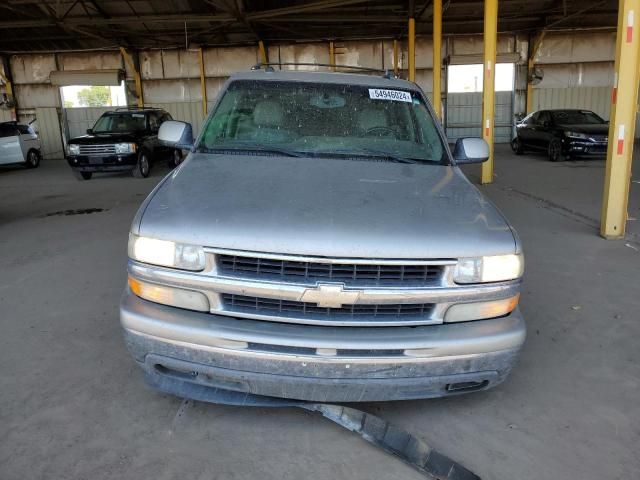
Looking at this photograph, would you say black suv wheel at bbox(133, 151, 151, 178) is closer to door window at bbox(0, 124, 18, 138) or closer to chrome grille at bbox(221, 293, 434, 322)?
door window at bbox(0, 124, 18, 138)

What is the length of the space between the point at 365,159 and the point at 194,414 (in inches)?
70.0

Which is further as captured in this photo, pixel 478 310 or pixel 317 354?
pixel 478 310

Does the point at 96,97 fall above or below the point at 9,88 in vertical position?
below

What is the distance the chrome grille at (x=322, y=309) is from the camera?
2.17 m

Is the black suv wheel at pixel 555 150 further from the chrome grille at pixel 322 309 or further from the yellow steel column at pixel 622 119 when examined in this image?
the chrome grille at pixel 322 309

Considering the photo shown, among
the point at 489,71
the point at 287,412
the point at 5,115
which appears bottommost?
the point at 287,412

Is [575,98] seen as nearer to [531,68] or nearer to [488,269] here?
[531,68]

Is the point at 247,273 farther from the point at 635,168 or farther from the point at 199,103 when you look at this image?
the point at 199,103

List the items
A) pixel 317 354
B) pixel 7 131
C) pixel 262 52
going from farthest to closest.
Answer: pixel 262 52 → pixel 7 131 → pixel 317 354

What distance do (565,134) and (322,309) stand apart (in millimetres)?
13678

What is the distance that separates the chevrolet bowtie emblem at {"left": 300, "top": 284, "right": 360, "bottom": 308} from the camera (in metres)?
2.11

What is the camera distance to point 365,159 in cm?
318

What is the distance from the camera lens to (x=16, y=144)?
598 inches

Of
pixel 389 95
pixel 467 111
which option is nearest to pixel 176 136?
pixel 389 95
